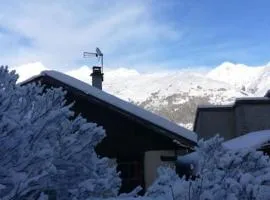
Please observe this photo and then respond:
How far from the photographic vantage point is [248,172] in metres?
4.14

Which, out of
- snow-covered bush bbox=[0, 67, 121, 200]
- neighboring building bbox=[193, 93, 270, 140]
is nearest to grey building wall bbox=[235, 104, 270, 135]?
neighboring building bbox=[193, 93, 270, 140]

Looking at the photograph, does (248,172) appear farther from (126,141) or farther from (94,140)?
(126,141)

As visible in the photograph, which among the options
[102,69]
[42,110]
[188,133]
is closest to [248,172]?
[42,110]

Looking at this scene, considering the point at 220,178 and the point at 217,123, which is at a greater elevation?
the point at 217,123

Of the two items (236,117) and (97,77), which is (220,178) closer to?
(97,77)

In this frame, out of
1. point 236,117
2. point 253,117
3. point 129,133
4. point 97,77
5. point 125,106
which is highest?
point 97,77

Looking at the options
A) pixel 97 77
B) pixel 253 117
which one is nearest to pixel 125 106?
pixel 97 77

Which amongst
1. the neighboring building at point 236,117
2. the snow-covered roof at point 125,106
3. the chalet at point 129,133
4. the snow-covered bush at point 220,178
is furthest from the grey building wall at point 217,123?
the snow-covered bush at point 220,178

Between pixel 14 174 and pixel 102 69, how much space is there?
17638 millimetres

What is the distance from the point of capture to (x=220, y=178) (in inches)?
152

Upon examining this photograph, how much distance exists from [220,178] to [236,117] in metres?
19.0

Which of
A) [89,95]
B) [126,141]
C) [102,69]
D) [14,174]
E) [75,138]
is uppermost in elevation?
[102,69]

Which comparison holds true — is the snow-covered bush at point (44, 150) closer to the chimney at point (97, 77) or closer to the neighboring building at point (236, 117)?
the chimney at point (97, 77)

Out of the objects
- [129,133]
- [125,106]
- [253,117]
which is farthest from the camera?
[253,117]
